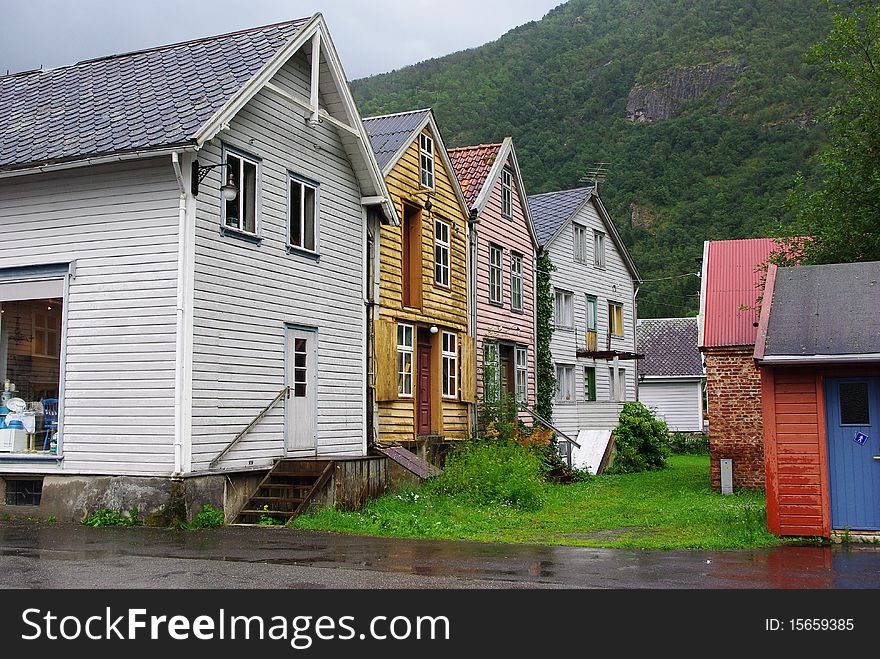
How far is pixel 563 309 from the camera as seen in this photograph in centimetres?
3494

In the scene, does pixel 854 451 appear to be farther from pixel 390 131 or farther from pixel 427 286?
pixel 390 131

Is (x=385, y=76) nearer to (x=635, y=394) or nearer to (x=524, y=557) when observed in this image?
(x=635, y=394)

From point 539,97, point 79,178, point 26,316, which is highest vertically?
point 539,97

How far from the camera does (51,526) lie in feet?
49.0

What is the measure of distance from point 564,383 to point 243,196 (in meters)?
19.8

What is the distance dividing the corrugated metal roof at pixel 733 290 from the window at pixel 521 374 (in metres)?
6.49

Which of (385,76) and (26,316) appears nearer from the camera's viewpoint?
(26,316)

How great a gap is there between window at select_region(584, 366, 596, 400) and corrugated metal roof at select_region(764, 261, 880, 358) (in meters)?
20.5

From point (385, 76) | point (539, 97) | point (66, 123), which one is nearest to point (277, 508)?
point (66, 123)

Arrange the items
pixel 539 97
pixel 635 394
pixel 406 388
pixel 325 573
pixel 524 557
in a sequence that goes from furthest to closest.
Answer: pixel 539 97, pixel 635 394, pixel 406 388, pixel 524 557, pixel 325 573

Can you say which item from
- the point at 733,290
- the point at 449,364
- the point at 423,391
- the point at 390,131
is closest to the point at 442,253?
the point at 449,364

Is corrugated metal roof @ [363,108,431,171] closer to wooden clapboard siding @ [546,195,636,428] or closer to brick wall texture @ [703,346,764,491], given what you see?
brick wall texture @ [703,346,764,491]

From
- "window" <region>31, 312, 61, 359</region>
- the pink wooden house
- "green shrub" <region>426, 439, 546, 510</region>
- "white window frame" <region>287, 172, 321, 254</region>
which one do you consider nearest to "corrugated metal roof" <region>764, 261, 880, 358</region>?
"green shrub" <region>426, 439, 546, 510</region>

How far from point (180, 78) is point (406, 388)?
28.8 ft
